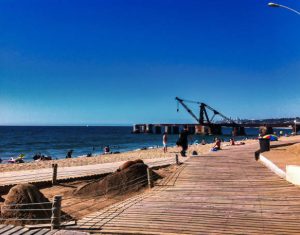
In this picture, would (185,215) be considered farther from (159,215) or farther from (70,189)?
(70,189)

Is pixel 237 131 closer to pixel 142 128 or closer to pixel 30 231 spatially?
pixel 142 128

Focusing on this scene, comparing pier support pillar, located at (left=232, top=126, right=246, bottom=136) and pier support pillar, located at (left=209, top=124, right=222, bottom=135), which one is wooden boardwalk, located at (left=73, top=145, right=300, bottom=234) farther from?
pier support pillar, located at (left=232, top=126, right=246, bottom=136)

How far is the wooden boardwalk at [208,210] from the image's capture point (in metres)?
7.02

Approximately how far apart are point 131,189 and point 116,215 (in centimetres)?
616

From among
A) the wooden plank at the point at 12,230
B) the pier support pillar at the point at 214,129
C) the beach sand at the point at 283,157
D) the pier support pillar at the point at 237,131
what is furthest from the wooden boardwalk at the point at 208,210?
the pier support pillar at the point at 237,131

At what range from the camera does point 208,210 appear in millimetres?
8500

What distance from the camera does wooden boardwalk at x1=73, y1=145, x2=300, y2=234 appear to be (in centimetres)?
702

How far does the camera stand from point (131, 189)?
14.3 m

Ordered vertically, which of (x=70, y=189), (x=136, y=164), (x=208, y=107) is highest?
(x=208, y=107)

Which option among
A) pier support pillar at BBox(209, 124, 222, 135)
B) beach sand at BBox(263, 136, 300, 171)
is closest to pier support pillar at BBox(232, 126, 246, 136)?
pier support pillar at BBox(209, 124, 222, 135)

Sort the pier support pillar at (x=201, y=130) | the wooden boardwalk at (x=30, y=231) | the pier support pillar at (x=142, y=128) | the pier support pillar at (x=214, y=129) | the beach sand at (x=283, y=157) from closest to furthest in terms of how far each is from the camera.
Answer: the wooden boardwalk at (x=30, y=231) < the beach sand at (x=283, y=157) < the pier support pillar at (x=214, y=129) < the pier support pillar at (x=201, y=130) < the pier support pillar at (x=142, y=128)

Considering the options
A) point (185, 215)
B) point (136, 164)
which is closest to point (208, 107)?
point (136, 164)

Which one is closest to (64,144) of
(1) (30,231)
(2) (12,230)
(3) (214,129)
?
(3) (214,129)

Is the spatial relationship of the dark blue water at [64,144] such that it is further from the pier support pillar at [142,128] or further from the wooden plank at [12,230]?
the pier support pillar at [142,128]
